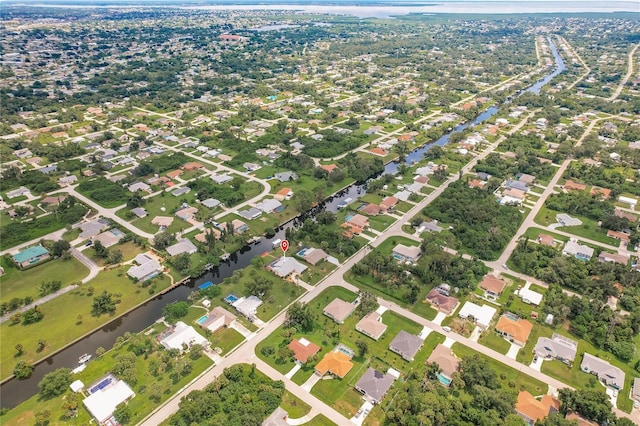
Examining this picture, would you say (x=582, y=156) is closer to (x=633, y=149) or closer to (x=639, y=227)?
(x=633, y=149)

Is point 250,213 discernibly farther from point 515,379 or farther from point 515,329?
point 515,379

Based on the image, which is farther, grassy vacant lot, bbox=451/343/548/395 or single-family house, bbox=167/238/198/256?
single-family house, bbox=167/238/198/256

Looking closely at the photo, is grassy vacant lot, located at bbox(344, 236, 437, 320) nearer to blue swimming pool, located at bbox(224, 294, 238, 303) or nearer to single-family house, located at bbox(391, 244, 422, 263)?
single-family house, located at bbox(391, 244, 422, 263)

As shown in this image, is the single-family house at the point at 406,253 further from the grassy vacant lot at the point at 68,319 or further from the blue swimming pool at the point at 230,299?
the grassy vacant lot at the point at 68,319

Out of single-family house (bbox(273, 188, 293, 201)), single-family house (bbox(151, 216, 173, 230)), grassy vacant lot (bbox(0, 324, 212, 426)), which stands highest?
single-family house (bbox(151, 216, 173, 230))

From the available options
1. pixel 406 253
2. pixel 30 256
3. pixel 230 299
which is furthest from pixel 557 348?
pixel 30 256

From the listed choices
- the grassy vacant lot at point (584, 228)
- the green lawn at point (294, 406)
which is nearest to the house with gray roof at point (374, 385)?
the green lawn at point (294, 406)

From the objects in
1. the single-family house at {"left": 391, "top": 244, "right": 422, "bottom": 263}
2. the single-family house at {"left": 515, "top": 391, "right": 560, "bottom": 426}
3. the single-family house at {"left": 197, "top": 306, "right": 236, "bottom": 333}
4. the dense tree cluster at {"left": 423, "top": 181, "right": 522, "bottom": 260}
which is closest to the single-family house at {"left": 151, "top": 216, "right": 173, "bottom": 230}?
the single-family house at {"left": 197, "top": 306, "right": 236, "bottom": 333}
